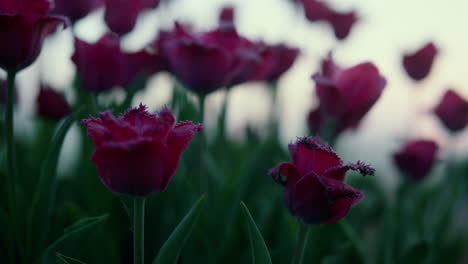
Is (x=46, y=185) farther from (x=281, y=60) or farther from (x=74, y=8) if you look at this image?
(x=281, y=60)

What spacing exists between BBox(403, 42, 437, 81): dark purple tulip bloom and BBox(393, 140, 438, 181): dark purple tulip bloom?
19 cm

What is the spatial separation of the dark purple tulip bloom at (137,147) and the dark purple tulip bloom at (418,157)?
0.71 meters

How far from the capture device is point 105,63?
0.85 meters

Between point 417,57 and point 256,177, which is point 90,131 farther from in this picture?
point 417,57

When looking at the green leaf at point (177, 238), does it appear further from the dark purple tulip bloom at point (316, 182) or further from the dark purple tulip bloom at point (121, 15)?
the dark purple tulip bloom at point (121, 15)

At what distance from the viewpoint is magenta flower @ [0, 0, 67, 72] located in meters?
0.55

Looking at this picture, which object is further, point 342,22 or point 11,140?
point 342,22

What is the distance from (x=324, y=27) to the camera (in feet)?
4.17

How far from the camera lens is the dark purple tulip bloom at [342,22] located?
118 centimetres

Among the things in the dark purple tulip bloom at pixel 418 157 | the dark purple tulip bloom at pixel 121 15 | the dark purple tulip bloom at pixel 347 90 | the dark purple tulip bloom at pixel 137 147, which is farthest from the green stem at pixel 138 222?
the dark purple tulip bloom at pixel 418 157

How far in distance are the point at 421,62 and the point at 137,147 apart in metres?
0.91

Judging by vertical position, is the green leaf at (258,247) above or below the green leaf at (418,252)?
above

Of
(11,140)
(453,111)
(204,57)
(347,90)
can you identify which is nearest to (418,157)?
(453,111)

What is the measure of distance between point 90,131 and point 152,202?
321 millimetres
